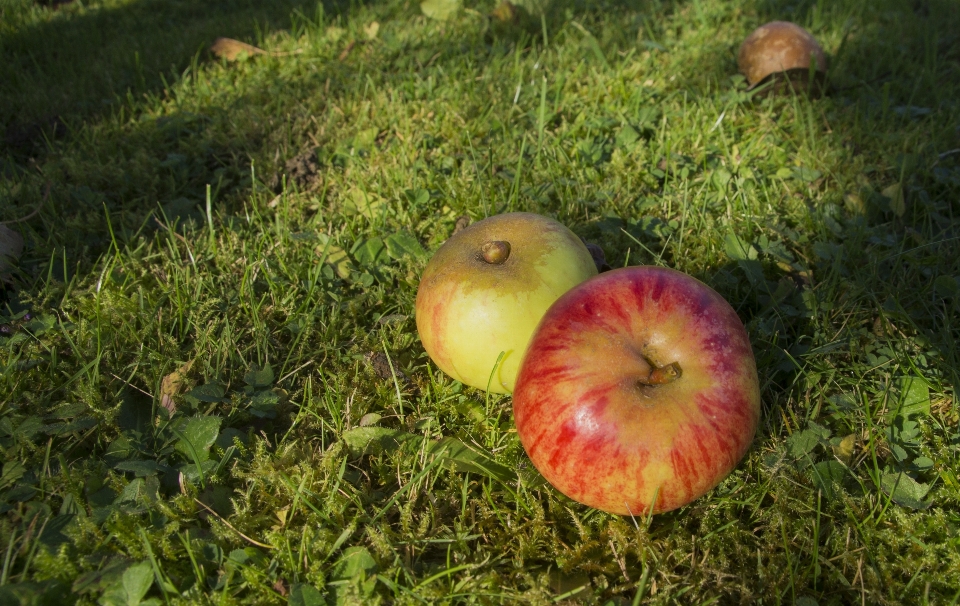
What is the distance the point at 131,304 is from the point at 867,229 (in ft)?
9.91

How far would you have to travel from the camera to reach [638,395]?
1.58 metres

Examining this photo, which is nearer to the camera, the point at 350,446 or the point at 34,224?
the point at 350,446

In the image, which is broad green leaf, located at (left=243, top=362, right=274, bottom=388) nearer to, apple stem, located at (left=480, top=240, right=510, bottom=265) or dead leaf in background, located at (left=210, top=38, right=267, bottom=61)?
apple stem, located at (left=480, top=240, right=510, bottom=265)

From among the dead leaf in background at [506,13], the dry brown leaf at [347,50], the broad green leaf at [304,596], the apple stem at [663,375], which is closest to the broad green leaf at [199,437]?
the broad green leaf at [304,596]

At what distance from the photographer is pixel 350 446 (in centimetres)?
200

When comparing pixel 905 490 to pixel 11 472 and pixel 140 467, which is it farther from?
pixel 11 472

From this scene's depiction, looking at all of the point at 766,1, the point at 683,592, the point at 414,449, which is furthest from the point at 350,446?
the point at 766,1

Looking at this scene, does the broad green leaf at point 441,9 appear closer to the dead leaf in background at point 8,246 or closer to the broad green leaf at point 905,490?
the dead leaf in background at point 8,246

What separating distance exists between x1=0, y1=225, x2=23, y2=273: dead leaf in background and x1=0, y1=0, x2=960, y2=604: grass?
0.05m

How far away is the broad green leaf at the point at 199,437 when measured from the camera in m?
1.90

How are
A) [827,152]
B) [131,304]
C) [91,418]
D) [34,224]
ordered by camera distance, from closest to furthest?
1. [91,418]
2. [131,304]
3. [34,224]
4. [827,152]

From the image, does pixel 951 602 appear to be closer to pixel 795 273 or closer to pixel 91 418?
pixel 795 273

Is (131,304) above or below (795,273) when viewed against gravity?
above

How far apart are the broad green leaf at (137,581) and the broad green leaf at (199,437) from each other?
1.23ft
